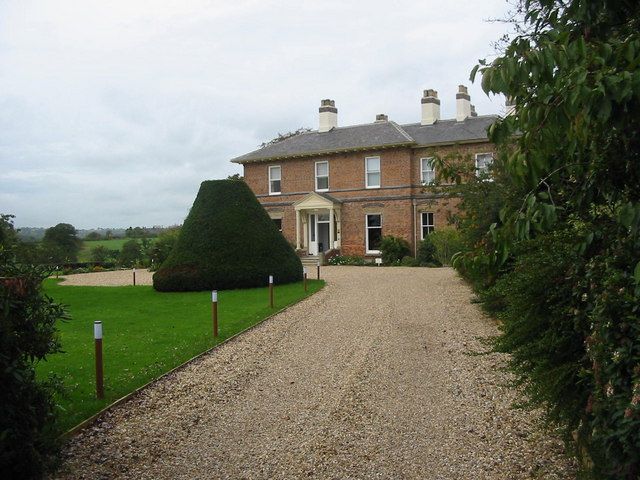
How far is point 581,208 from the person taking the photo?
145 inches

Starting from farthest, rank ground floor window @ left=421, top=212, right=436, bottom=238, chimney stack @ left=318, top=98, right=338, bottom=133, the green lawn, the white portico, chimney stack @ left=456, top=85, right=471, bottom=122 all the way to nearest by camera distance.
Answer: chimney stack @ left=318, top=98, right=338, bottom=133 → the white portico → chimney stack @ left=456, top=85, right=471, bottom=122 → ground floor window @ left=421, top=212, right=436, bottom=238 → the green lawn

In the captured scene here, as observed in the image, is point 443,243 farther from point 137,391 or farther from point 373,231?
point 137,391

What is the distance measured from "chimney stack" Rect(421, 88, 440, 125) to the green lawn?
1714 cm

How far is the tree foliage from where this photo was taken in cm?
246

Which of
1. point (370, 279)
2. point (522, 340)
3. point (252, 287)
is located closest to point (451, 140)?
point (370, 279)

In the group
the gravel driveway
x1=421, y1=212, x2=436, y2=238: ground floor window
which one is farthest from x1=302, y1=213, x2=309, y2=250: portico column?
the gravel driveway

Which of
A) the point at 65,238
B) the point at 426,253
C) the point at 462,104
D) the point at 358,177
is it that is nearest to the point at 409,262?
the point at 426,253

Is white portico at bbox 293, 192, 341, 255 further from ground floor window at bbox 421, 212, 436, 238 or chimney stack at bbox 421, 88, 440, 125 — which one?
chimney stack at bbox 421, 88, 440, 125

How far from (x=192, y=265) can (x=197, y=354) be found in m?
10.9

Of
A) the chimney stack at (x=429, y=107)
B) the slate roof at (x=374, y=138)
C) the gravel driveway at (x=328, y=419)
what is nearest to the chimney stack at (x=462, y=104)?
the slate roof at (x=374, y=138)

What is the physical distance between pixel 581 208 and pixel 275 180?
115 ft

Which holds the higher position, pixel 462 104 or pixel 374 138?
pixel 462 104

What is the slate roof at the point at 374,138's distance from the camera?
3325 centimetres

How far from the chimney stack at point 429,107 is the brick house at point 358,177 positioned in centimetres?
6
